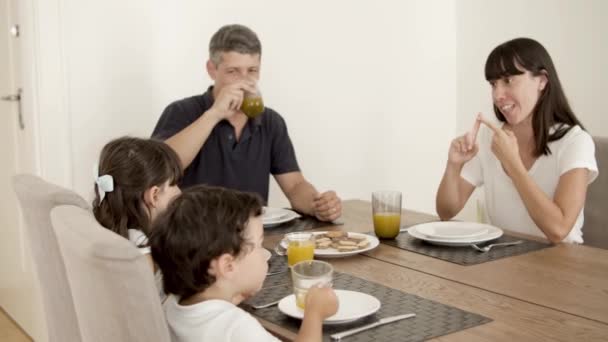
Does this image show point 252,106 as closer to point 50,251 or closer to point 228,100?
point 228,100

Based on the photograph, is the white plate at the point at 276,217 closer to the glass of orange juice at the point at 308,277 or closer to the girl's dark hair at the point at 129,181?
the girl's dark hair at the point at 129,181

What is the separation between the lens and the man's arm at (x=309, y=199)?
2.18 m

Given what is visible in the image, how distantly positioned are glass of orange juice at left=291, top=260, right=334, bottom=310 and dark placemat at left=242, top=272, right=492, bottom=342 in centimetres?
5

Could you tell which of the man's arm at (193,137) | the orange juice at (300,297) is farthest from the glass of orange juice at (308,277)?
the man's arm at (193,137)

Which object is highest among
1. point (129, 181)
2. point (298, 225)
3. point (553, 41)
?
point (553, 41)

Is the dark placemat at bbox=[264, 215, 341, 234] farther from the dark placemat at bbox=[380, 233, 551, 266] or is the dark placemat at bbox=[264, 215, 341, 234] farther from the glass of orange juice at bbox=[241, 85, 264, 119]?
the glass of orange juice at bbox=[241, 85, 264, 119]

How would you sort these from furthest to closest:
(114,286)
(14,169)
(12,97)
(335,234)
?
(14,169) → (12,97) → (335,234) → (114,286)

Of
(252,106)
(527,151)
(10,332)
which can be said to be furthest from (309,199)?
(10,332)

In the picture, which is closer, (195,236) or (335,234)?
(195,236)

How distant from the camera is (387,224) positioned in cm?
194

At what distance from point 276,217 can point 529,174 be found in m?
0.77

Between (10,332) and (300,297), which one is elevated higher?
(300,297)

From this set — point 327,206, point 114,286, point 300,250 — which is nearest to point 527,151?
point 327,206

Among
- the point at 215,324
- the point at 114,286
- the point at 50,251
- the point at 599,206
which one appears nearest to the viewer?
the point at 114,286
